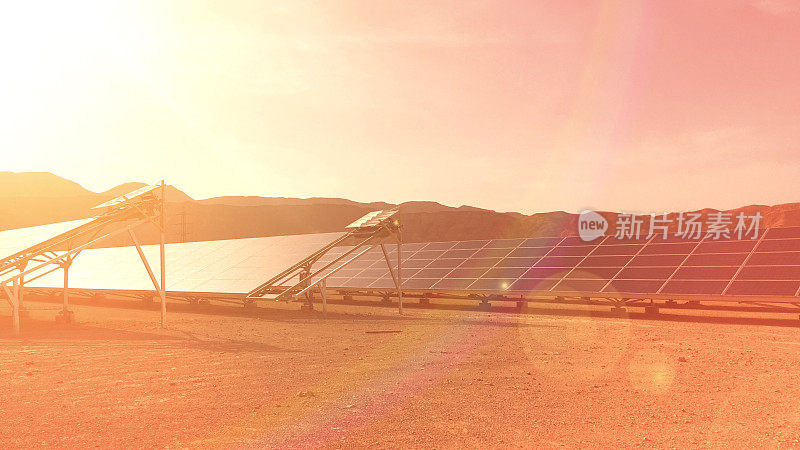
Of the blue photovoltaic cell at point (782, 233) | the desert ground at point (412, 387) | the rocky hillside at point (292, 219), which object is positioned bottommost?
the desert ground at point (412, 387)

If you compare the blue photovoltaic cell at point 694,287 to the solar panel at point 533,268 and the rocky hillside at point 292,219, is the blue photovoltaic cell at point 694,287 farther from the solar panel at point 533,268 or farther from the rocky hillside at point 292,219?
the rocky hillside at point 292,219

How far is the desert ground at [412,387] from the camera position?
8000 millimetres

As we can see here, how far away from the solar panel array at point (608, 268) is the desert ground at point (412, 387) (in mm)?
2134

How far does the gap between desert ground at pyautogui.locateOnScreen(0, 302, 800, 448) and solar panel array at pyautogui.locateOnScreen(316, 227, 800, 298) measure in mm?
2134

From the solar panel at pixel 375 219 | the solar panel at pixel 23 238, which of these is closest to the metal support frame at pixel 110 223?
the solar panel at pixel 375 219

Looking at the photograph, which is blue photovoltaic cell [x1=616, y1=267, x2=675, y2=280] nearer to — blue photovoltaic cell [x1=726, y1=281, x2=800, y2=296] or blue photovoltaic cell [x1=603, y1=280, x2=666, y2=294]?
blue photovoltaic cell [x1=603, y1=280, x2=666, y2=294]

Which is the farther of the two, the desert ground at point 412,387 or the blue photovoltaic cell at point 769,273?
the blue photovoltaic cell at point 769,273

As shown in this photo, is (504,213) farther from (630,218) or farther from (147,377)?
(147,377)

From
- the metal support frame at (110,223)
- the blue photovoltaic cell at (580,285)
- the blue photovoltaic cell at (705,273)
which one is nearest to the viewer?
the blue photovoltaic cell at (705,273)

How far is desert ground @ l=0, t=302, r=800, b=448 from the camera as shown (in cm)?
800

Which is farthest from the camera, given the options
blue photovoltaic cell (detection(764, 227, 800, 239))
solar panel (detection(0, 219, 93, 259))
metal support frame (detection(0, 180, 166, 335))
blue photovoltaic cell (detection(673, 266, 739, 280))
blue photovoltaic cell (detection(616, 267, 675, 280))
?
solar panel (detection(0, 219, 93, 259))

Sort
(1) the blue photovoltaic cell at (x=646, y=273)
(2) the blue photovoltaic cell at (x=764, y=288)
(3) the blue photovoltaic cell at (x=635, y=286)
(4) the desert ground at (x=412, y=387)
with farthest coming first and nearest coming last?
(1) the blue photovoltaic cell at (x=646, y=273)
(3) the blue photovoltaic cell at (x=635, y=286)
(2) the blue photovoltaic cell at (x=764, y=288)
(4) the desert ground at (x=412, y=387)

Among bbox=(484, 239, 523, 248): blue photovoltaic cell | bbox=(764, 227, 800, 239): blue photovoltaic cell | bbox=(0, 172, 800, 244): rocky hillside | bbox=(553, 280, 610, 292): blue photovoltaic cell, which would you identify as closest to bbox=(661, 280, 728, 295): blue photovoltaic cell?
bbox=(553, 280, 610, 292): blue photovoltaic cell

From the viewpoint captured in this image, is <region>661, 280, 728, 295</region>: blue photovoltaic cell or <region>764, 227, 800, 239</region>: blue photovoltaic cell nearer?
<region>661, 280, 728, 295</region>: blue photovoltaic cell
